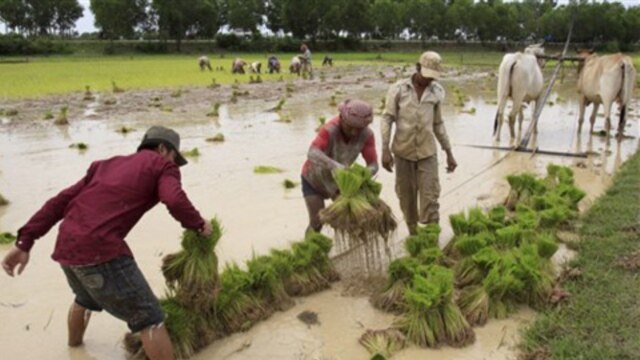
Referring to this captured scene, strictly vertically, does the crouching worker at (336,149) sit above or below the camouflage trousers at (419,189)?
above

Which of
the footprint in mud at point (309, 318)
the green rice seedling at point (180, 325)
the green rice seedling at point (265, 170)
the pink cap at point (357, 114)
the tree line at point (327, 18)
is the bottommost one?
the footprint in mud at point (309, 318)

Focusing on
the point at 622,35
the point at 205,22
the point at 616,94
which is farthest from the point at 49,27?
the point at 616,94

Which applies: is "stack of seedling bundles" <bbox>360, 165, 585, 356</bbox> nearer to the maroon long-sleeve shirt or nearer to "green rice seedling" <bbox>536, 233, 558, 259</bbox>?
"green rice seedling" <bbox>536, 233, 558, 259</bbox>

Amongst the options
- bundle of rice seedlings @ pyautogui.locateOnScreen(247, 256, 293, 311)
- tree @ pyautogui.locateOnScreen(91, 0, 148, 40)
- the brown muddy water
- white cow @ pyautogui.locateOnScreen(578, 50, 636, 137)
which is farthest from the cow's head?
tree @ pyautogui.locateOnScreen(91, 0, 148, 40)

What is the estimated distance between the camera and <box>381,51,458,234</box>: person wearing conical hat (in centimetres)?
561

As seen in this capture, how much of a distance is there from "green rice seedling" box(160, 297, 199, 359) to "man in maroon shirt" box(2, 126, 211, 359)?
0.33 metres

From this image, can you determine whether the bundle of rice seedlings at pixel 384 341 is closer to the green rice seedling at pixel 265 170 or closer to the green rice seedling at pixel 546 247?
the green rice seedling at pixel 546 247

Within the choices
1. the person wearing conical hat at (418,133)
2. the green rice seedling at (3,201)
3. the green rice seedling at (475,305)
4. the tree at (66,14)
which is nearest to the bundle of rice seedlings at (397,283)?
the green rice seedling at (475,305)

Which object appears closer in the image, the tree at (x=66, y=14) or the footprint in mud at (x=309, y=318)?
the footprint in mud at (x=309, y=318)

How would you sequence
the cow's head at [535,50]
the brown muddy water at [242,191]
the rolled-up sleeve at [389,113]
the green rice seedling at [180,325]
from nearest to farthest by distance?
the green rice seedling at [180,325] → the brown muddy water at [242,191] → the rolled-up sleeve at [389,113] → the cow's head at [535,50]

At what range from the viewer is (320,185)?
5504 millimetres

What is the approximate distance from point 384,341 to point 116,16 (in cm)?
7320

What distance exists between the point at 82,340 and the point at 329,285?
2.04 metres

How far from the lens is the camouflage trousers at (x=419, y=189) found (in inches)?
231
